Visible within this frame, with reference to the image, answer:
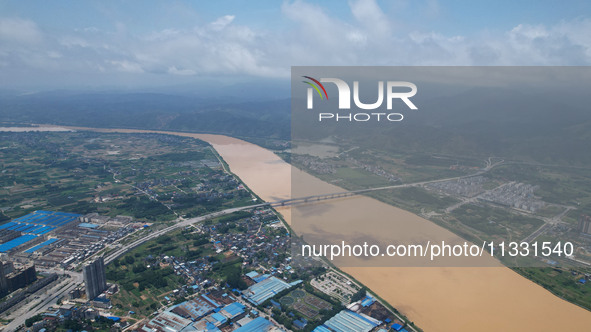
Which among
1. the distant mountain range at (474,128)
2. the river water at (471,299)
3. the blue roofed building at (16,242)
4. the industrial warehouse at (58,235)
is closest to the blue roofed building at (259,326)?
the river water at (471,299)

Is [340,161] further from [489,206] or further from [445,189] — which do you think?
[489,206]

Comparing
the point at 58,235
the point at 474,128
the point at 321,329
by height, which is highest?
the point at 474,128

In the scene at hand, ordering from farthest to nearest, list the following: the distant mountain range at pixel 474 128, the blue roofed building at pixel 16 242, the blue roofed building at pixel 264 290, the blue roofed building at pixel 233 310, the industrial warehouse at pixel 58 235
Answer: the distant mountain range at pixel 474 128
the blue roofed building at pixel 16 242
the industrial warehouse at pixel 58 235
the blue roofed building at pixel 264 290
the blue roofed building at pixel 233 310

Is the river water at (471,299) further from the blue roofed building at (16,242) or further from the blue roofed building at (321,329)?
the blue roofed building at (16,242)

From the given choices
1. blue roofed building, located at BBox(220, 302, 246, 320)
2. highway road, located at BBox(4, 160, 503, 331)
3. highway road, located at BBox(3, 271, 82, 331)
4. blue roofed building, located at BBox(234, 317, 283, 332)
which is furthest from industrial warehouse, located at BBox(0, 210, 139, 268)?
blue roofed building, located at BBox(234, 317, 283, 332)

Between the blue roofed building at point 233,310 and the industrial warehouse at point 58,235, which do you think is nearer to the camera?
the blue roofed building at point 233,310

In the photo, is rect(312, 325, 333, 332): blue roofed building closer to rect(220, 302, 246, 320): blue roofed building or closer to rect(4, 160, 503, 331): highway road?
rect(220, 302, 246, 320): blue roofed building

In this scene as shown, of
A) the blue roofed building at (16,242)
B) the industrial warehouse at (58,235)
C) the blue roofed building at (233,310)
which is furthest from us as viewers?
the blue roofed building at (16,242)

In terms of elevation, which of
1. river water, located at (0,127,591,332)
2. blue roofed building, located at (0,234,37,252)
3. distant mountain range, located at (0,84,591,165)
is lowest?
river water, located at (0,127,591,332)

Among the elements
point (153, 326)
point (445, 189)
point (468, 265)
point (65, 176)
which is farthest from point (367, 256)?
point (65, 176)

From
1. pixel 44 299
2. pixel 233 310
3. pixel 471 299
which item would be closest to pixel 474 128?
pixel 471 299

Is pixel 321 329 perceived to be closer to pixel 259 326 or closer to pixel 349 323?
pixel 349 323
